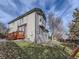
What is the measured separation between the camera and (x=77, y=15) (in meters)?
38.2

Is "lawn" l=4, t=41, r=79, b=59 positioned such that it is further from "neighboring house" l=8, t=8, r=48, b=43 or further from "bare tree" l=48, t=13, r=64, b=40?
"bare tree" l=48, t=13, r=64, b=40

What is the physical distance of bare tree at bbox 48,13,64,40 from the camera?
4247cm

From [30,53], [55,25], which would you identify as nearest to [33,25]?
[30,53]

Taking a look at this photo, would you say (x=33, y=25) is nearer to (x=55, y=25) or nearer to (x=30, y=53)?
(x=30, y=53)

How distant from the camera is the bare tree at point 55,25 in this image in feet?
139

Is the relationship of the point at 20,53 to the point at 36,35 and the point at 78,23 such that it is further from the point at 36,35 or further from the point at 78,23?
the point at 78,23

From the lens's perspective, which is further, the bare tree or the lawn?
the bare tree

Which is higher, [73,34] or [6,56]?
[73,34]

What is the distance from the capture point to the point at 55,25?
145 feet

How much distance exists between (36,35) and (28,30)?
228 centimetres

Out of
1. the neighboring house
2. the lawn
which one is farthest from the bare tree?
the lawn

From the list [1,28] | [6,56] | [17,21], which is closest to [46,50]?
[6,56]

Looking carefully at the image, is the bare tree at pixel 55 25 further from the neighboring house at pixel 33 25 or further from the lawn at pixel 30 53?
the lawn at pixel 30 53

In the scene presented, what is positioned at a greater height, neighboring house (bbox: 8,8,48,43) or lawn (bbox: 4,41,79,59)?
neighboring house (bbox: 8,8,48,43)
